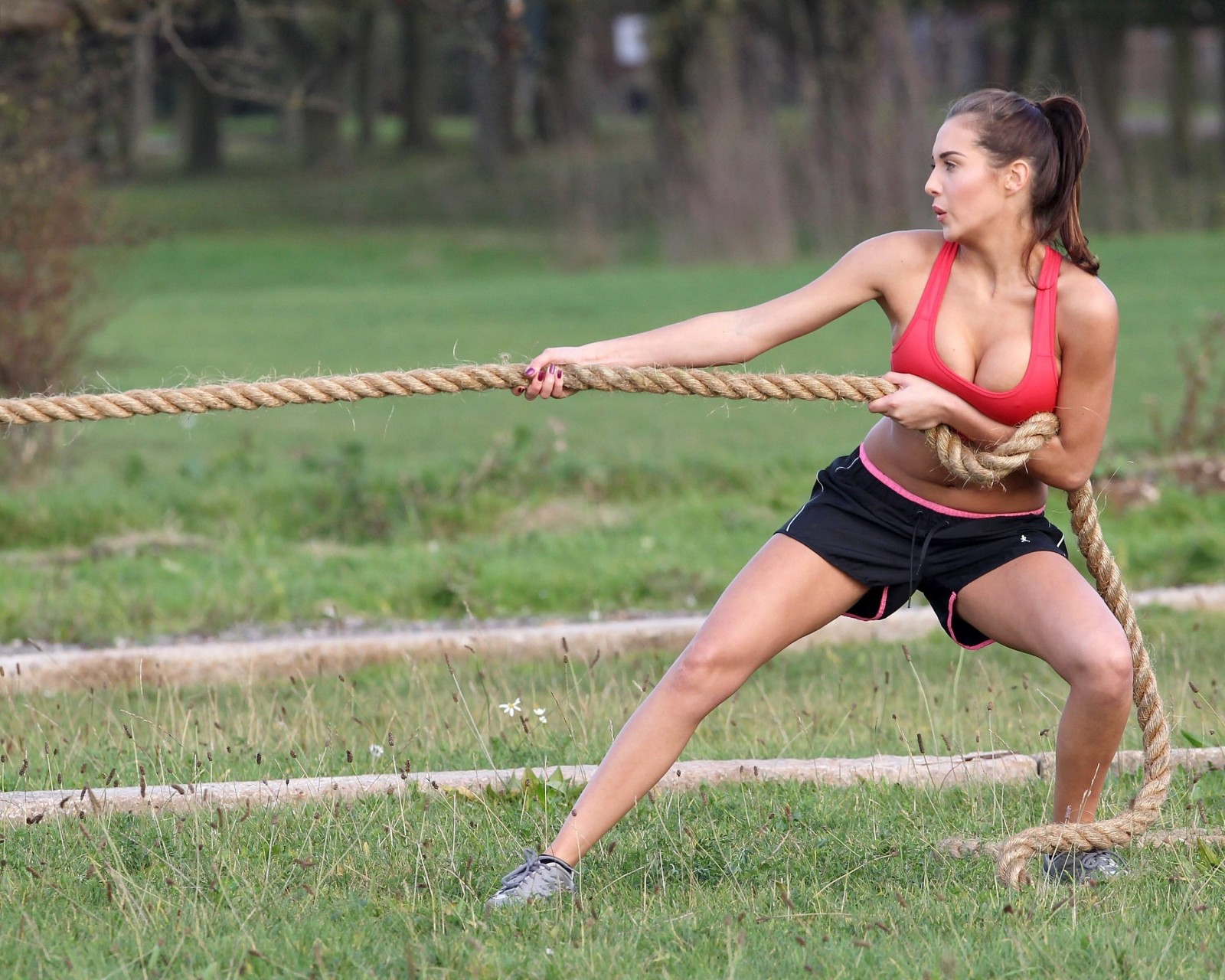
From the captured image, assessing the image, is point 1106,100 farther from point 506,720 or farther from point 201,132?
point 506,720

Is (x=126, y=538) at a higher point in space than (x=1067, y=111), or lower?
lower

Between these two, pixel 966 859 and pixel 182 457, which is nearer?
pixel 966 859

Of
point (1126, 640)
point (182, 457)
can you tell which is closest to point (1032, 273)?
point (1126, 640)

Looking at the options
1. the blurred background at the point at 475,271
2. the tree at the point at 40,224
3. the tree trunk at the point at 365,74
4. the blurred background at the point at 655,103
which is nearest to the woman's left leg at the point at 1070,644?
the blurred background at the point at 475,271

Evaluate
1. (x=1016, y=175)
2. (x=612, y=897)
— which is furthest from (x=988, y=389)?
(x=612, y=897)

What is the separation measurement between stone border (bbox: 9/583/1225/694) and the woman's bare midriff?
7.66ft

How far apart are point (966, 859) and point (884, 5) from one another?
1866 centimetres

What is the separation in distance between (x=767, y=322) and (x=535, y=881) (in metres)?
1.30

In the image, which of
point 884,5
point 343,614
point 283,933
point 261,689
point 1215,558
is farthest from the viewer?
point 884,5

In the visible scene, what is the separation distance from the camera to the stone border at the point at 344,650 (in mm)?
5902

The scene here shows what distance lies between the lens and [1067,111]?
3.57 metres

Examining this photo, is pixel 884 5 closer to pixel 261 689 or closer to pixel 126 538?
pixel 126 538

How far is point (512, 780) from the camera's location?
158 inches

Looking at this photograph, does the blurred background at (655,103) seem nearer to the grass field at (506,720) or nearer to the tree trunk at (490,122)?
the tree trunk at (490,122)
